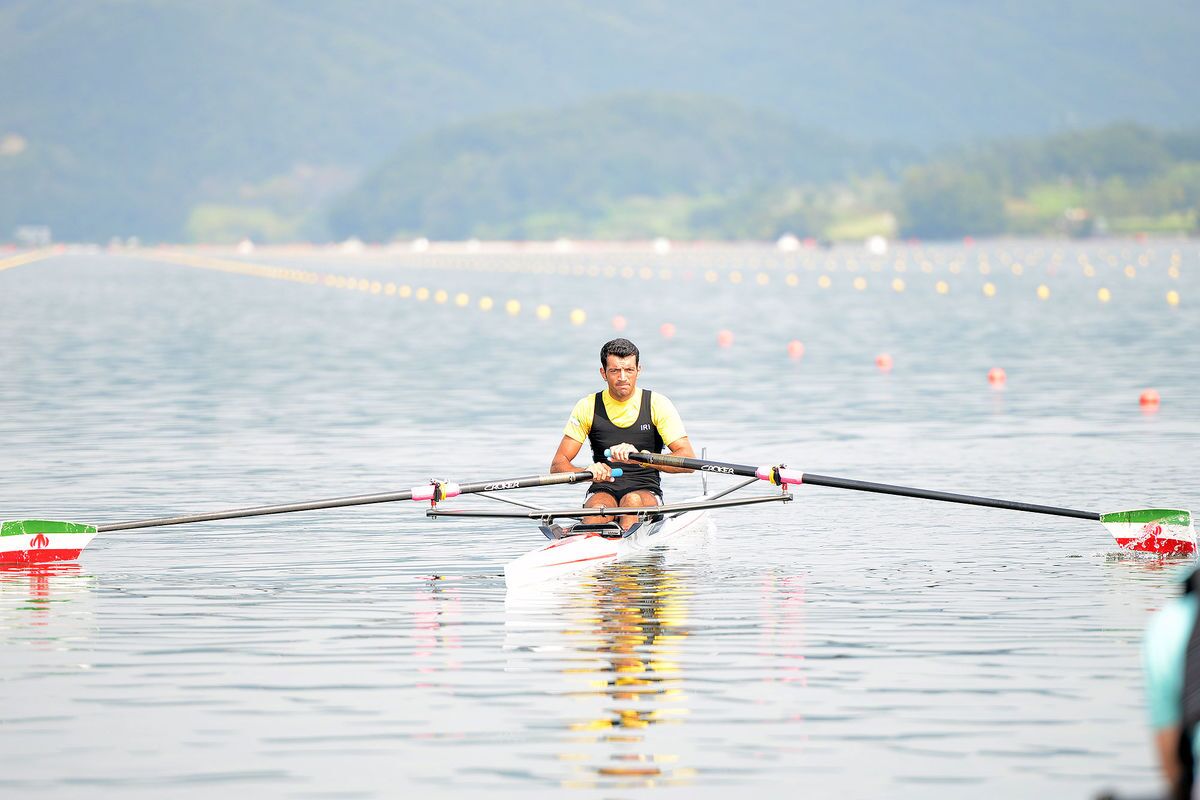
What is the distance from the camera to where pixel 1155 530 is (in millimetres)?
16297

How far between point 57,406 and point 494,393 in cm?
680

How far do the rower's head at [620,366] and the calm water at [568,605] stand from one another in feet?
4.62

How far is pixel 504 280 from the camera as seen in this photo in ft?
334

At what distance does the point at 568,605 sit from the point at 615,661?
2.12m

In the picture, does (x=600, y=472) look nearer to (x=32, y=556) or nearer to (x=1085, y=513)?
(x=1085, y=513)

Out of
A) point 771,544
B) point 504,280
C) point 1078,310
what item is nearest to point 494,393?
point 771,544

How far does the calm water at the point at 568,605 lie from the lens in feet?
33.1

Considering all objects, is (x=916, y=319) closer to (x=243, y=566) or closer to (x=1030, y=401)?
(x=1030, y=401)

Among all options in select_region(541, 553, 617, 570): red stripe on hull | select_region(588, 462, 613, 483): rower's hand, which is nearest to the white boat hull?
select_region(541, 553, 617, 570): red stripe on hull

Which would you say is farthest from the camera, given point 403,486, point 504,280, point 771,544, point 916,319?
point 504,280

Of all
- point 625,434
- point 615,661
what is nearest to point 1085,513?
point 625,434

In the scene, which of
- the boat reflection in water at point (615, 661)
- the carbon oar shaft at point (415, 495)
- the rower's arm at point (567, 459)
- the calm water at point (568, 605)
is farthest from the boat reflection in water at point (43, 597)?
the rower's arm at point (567, 459)

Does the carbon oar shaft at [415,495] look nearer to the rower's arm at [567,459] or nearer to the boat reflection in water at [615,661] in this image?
the rower's arm at [567,459]

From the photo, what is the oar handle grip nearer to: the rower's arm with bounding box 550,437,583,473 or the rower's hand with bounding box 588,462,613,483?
the rower's hand with bounding box 588,462,613,483
